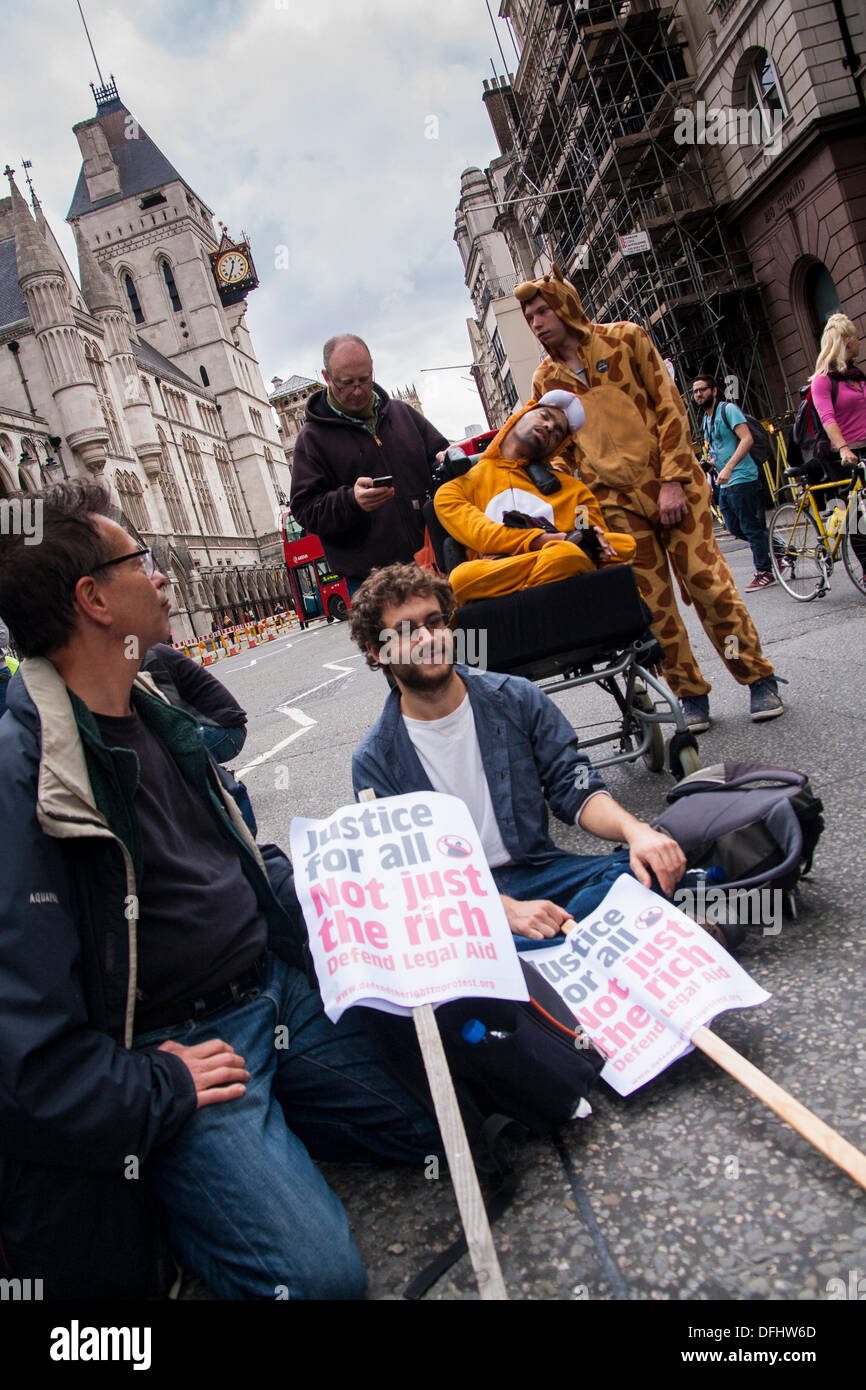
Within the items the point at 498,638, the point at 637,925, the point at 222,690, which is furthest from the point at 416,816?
the point at 222,690

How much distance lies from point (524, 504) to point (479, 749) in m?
1.70

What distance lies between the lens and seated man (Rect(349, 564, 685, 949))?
275 cm

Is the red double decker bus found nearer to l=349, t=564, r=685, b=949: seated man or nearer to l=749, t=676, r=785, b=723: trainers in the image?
l=749, t=676, r=785, b=723: trainers

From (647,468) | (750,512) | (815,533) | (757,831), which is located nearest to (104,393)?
(750,512)

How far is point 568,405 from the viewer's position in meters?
4.26

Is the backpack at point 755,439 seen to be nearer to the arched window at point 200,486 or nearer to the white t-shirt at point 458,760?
the white t-shirt at point 458,760

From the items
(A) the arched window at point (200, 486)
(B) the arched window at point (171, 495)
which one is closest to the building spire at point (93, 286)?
(B) the arched window at point (171, 495)

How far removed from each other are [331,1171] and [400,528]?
2.73m

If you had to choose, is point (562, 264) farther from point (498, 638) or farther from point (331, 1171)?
point (331, 1171)

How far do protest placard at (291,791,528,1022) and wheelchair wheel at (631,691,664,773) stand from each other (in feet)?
7.09

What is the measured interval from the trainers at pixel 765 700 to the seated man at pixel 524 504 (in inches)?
43.6

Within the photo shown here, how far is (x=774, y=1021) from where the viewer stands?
2.24 metres

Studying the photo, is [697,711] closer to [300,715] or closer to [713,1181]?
[713,1181]
